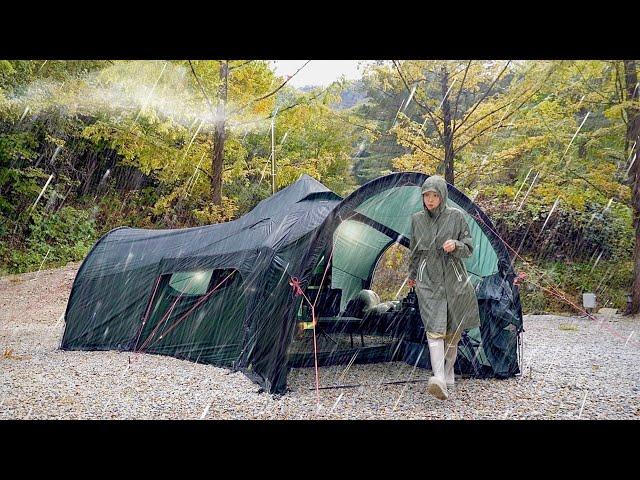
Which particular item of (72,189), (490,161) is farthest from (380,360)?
(72,189)

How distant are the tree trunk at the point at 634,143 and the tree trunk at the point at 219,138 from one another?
544 centimetres

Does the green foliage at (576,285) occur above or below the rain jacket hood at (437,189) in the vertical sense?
below

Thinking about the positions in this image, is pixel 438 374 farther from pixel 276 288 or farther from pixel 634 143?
pixel 634 143

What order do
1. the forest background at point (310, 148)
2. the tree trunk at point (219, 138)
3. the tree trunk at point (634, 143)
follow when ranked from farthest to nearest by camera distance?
the tree trunk at point (219, 138) → the forest background at point (310, 148) → the tree trunk at point (634, 143)

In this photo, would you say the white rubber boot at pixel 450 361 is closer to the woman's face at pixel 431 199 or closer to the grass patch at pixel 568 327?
the woman's face at pixel 431 199

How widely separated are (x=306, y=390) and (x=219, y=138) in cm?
562

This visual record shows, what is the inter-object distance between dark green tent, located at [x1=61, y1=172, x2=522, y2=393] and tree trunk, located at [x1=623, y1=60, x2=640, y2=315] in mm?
4113

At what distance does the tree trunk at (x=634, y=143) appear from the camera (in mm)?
8180

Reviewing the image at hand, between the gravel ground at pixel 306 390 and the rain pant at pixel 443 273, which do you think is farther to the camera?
the rain pant at pixel 443 273

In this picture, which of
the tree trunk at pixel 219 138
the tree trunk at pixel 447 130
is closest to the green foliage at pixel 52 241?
the tree trunk at pixel 219 138

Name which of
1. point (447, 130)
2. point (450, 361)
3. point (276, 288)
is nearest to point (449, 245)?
point (450, 361)

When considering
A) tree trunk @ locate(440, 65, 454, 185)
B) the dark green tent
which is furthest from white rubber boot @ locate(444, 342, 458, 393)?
tree trunk @ locate(440, 65, 454, 185)

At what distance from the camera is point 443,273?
413 centimetres

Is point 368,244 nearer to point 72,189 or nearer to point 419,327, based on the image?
point 419,327
